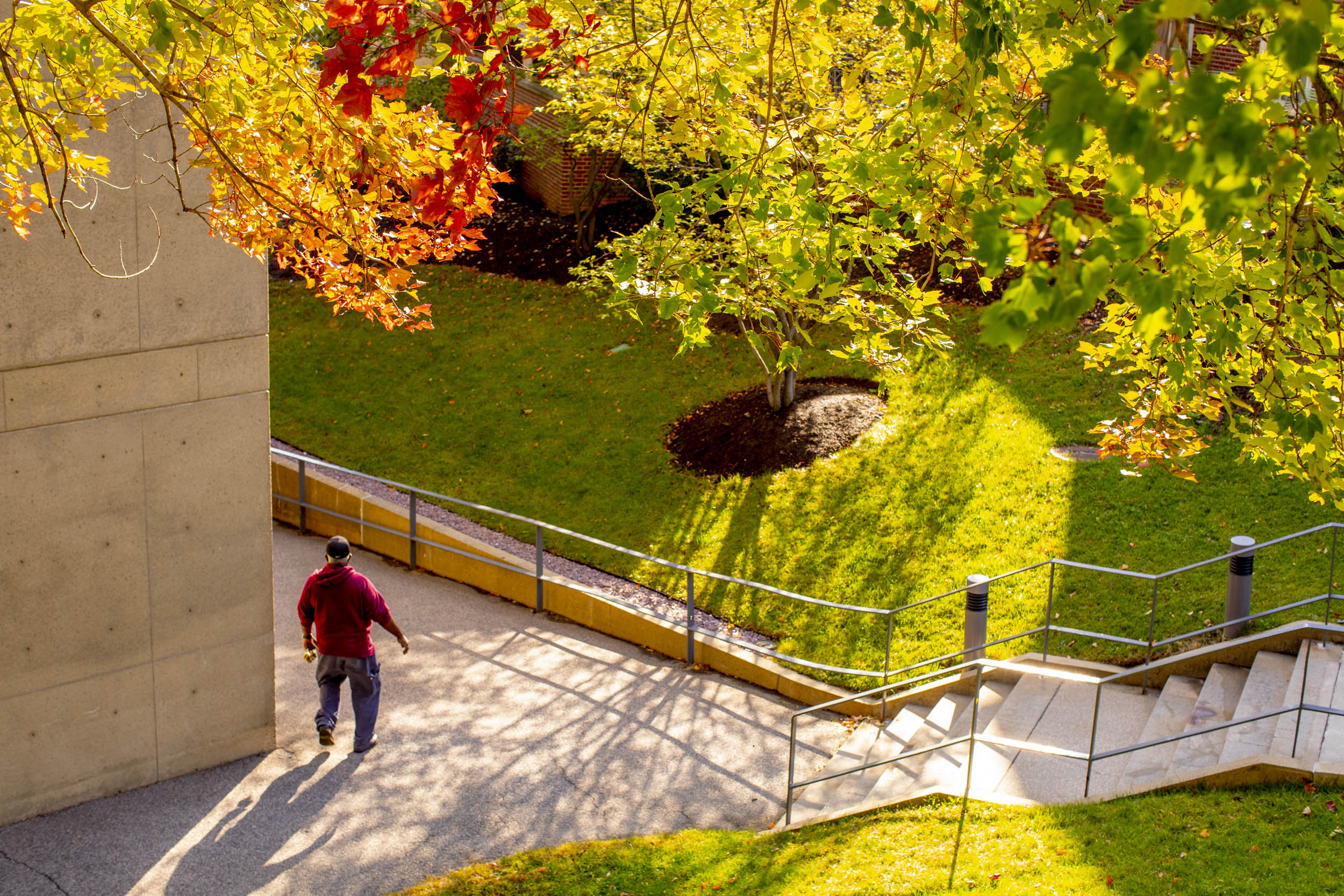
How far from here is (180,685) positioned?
7781mm

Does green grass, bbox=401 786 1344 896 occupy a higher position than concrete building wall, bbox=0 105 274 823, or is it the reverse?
concrete building wall, bbox=0 105 274 823

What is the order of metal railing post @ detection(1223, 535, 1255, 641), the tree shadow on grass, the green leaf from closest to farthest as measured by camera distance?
the green leaf → metal railing post @ detection(1223, 535, 1255, 641) → the tree shadow on grass

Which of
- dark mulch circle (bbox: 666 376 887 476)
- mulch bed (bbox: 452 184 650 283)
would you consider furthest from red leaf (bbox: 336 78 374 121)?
mulch bed (bbox: 452 184 650 283)

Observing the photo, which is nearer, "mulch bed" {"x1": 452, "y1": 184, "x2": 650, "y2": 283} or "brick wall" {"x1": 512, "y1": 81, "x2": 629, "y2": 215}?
"brick wall" {"x1": 512, "y1": 81, "x2": 629, "y2": 215}

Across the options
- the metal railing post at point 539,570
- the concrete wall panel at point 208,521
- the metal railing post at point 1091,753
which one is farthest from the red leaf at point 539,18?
the metal railing post at point 539,570

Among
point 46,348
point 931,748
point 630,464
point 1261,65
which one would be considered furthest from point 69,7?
point 630,464

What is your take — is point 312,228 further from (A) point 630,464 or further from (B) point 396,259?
(A) point 630,464

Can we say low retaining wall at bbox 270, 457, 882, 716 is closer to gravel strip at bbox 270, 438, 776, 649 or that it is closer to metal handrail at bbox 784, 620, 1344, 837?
gravel strip at bbox 270, 438, 776, 649

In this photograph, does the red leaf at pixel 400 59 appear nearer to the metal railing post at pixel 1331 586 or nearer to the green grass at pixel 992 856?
the green grass at pixel 992 856

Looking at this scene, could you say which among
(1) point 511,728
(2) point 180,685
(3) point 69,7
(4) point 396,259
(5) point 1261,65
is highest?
(3) point 69,7

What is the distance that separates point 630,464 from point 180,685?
265 inches

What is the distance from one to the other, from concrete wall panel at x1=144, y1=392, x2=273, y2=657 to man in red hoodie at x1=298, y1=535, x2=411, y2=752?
435mm

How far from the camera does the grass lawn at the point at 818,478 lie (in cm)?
1026

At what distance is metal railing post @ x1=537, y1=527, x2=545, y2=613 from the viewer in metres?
10.6
